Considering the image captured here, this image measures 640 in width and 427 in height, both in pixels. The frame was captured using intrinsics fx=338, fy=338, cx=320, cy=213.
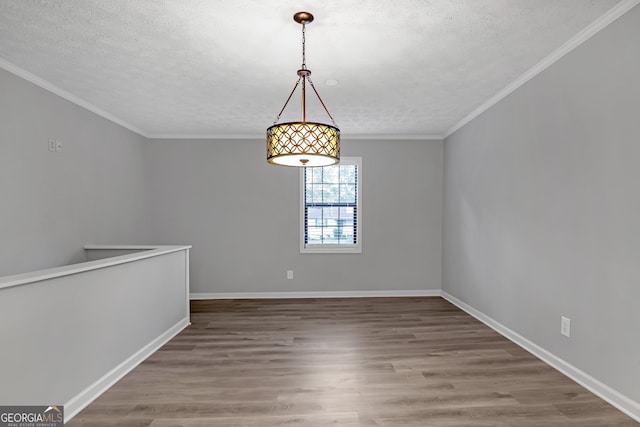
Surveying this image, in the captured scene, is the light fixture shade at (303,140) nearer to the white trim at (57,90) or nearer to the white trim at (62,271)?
the white trim at (62,271)

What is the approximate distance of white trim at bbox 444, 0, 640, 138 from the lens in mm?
2059

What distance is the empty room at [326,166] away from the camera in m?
2.04

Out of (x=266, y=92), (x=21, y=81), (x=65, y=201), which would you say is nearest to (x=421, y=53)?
(x=266, y=92)

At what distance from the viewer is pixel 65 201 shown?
11.1 feet

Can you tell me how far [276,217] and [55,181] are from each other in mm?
2702

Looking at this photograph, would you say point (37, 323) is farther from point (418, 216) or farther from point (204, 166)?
point (418, 216)

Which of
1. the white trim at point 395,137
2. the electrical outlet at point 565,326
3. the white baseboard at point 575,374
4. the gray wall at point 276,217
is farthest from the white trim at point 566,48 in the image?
the white baseboard at point 575,374

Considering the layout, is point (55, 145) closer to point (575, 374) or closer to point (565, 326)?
point (565, 326)

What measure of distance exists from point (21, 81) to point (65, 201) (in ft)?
3.69

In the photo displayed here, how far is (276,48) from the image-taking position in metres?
2.54

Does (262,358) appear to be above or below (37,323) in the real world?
below

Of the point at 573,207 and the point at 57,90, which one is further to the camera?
the point at 57,90

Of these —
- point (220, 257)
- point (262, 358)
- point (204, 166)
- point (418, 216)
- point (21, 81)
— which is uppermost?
point (21, 81)

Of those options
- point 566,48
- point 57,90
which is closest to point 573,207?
point 566,48
